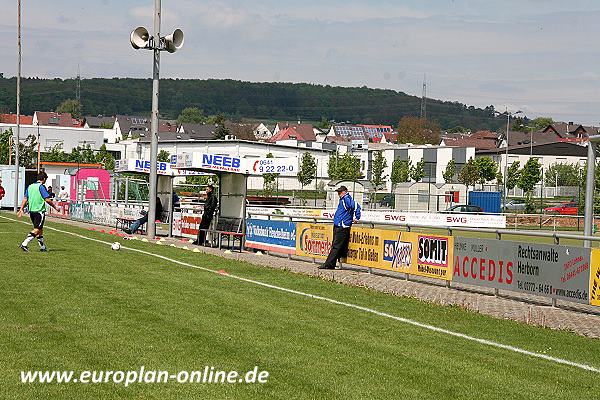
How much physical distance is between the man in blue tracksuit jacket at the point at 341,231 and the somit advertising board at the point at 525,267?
377cm

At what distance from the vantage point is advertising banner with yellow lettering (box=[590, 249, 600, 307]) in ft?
48.0

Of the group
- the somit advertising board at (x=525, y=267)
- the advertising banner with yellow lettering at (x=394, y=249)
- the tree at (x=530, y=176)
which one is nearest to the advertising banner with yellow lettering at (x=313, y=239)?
the advertising banner with yellow lettering at (x=394, y=249)

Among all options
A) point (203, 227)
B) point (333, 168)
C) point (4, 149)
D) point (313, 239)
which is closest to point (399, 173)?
point (333, 168)

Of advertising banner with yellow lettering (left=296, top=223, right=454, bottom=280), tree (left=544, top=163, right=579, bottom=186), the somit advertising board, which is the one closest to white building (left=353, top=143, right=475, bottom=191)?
tree (left=544, top=163, right=579, bottom=186)

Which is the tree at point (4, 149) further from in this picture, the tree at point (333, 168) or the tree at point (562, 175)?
the tree at point (562, 175)

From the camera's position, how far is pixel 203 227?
2975 centimetres

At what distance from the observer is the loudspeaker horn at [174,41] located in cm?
2952

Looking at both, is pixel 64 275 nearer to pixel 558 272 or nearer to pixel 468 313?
pixel 468 313

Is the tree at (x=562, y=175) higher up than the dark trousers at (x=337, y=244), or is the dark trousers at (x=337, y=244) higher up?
the tree at (x=562, y=175)

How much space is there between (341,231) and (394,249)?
1.86m

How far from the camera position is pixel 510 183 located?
267ft

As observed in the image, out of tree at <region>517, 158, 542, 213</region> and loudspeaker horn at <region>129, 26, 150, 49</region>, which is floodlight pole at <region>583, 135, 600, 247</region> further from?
tree at <region>517, 158, 542, 213</region>

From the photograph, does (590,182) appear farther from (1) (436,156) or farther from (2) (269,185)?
(1) (436,156)

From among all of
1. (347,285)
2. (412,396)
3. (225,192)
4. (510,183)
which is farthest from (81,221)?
(510,183)
